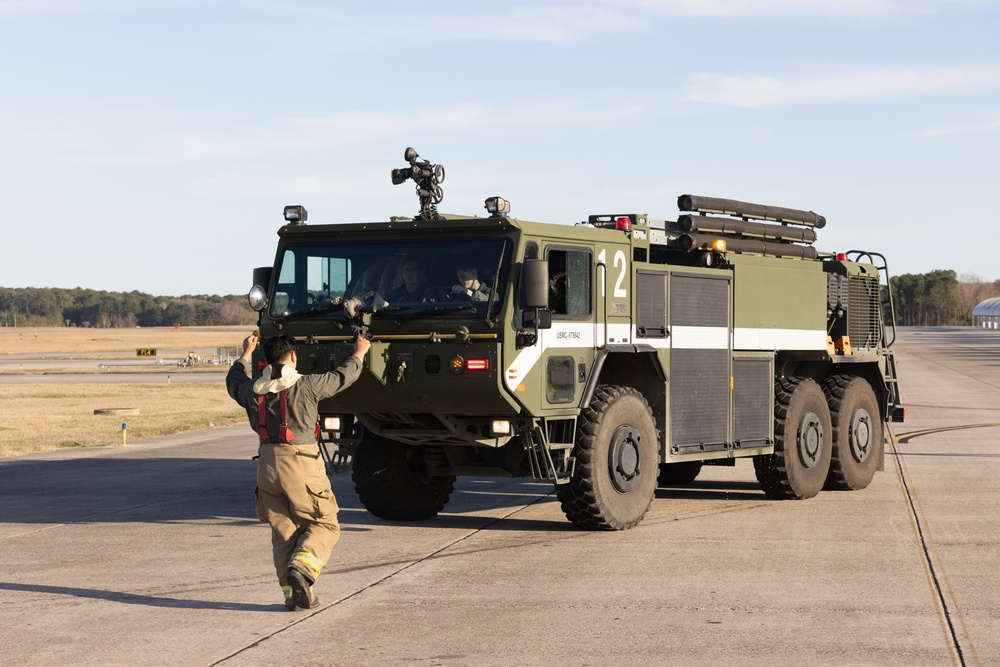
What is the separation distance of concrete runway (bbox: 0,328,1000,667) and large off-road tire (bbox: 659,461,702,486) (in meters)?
0.19

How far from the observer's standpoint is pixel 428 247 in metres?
12.1

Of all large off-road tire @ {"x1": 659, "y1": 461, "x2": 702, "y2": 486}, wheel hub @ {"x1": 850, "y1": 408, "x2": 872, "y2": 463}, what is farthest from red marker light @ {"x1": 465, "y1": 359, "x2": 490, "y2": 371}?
wheel hub @ {"x1": 850, "y1": 408, "x2": 872, "y2": 463}

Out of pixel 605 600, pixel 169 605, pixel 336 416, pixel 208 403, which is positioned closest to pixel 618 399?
pixel 336 416

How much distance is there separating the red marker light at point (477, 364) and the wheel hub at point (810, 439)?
519 centimetres

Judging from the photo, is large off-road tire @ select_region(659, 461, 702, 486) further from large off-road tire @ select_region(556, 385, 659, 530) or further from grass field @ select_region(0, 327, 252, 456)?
grass field @ select_region(0, 327, 252, 456)

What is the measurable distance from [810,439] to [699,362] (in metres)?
2.45

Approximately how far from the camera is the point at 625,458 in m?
12.7

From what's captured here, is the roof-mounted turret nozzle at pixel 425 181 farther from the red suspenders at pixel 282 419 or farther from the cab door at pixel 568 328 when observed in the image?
the red suspenders at pixel 282 419

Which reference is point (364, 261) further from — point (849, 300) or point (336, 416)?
point (849, 300)

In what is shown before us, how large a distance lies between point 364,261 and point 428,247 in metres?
0.66

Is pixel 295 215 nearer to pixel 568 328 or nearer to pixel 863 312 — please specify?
pixel 568 328

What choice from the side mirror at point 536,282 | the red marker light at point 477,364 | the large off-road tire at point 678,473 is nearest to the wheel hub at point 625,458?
the red marker light at point 477,364

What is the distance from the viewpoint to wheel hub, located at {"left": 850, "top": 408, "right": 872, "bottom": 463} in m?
16.2

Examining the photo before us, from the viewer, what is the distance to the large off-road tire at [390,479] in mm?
13242
